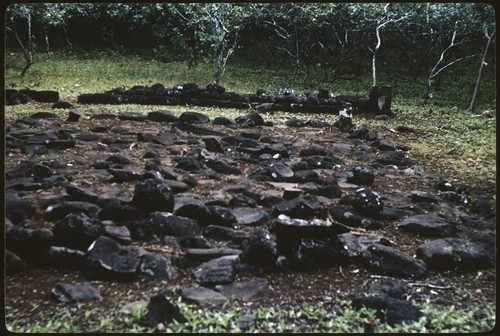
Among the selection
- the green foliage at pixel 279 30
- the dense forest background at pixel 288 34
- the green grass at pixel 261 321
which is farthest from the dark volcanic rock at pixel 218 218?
the dense forest background at pixel 288 34

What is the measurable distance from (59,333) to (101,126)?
6.67 metres

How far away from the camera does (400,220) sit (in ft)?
16.3

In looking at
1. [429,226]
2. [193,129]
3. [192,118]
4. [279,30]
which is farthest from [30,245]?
[279,30]

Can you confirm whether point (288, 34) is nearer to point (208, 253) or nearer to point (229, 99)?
point (229, 99)

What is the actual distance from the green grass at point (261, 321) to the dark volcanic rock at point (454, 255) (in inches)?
27.3

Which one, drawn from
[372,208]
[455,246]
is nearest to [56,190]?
[372,208]

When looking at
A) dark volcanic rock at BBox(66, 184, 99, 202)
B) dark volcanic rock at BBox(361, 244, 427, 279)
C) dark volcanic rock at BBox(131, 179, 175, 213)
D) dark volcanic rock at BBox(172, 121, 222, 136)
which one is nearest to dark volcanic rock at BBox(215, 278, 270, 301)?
dark volcanic rock at BBox(361, 244, 427, 279)

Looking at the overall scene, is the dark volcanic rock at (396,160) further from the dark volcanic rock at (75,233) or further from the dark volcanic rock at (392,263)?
the dark volcanic rock at (75,233)

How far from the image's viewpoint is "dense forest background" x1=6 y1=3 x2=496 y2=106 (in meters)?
17.8

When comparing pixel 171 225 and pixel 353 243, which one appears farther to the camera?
pixel 171 225

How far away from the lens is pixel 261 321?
3.10m

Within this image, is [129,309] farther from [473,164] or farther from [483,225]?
[473,164]

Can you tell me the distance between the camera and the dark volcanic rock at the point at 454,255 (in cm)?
395

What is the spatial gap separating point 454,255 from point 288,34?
16703 millimetres
